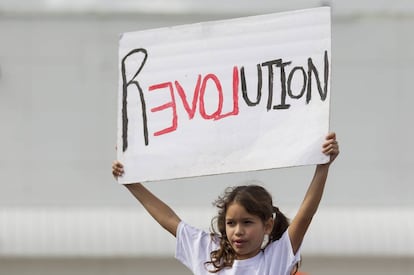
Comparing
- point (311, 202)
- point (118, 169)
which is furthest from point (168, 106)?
point (311, 202)

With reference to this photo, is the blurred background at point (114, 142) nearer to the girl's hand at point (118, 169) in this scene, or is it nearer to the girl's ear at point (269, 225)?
the girl's hand at point (118, 169)

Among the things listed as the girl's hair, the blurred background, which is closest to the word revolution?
the girl's hair

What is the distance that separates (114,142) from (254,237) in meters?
2.04

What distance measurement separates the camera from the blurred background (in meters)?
5.28

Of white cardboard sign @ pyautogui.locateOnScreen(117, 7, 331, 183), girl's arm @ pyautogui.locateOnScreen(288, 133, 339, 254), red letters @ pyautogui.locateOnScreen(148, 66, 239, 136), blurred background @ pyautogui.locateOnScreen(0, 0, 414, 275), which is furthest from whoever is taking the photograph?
blurred background @ pyautogui.locateOnScreen(0, 0, 414, 275)

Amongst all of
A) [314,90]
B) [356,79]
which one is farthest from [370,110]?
[314,90]

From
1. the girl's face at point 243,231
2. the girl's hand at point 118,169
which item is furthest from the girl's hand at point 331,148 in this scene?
the girl's hand at point 118,169

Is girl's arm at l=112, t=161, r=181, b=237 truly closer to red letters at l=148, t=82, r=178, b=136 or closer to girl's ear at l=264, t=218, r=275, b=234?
red letters at l=148, t=82, r=178, b=136

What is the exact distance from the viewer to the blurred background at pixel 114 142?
5277 mm

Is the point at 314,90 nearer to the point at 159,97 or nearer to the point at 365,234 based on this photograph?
the point at 159,97

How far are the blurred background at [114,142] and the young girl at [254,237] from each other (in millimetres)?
1755

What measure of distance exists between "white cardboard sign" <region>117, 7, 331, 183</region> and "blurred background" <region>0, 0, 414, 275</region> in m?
1.61

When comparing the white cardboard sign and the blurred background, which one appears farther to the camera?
the blurred background

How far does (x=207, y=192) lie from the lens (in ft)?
17.6
